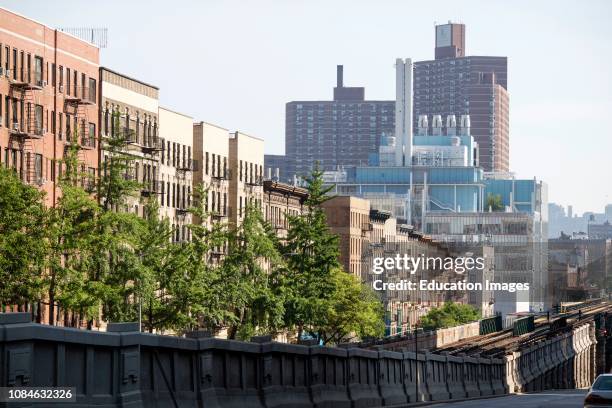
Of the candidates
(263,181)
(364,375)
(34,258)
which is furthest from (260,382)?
(263,181)

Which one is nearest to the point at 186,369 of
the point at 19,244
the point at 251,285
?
the point at 19,244

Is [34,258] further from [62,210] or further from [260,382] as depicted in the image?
[260,382]

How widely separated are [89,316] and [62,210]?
7.29m

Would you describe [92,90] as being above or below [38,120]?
above

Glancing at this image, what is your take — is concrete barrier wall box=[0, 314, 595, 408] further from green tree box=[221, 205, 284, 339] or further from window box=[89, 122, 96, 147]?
window box=[89, 122, 96, 147]

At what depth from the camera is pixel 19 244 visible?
3465 inches

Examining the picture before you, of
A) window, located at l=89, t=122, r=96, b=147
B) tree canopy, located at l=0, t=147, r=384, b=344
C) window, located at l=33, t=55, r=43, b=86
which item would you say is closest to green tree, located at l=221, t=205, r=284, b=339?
tree canopy, located at l=0, t=147, r=384, b=344

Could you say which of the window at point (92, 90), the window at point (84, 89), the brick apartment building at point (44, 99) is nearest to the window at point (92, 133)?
the brick apartment building at point (44, 99)

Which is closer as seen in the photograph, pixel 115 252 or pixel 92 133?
pixel 115 252

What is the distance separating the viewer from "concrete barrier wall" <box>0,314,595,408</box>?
31.4 metres

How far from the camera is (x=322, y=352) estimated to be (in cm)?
5434

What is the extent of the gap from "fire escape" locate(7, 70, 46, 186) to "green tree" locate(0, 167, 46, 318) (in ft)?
53.6

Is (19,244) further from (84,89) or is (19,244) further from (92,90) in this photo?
(92,90)

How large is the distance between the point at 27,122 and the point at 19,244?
73.0 ft
